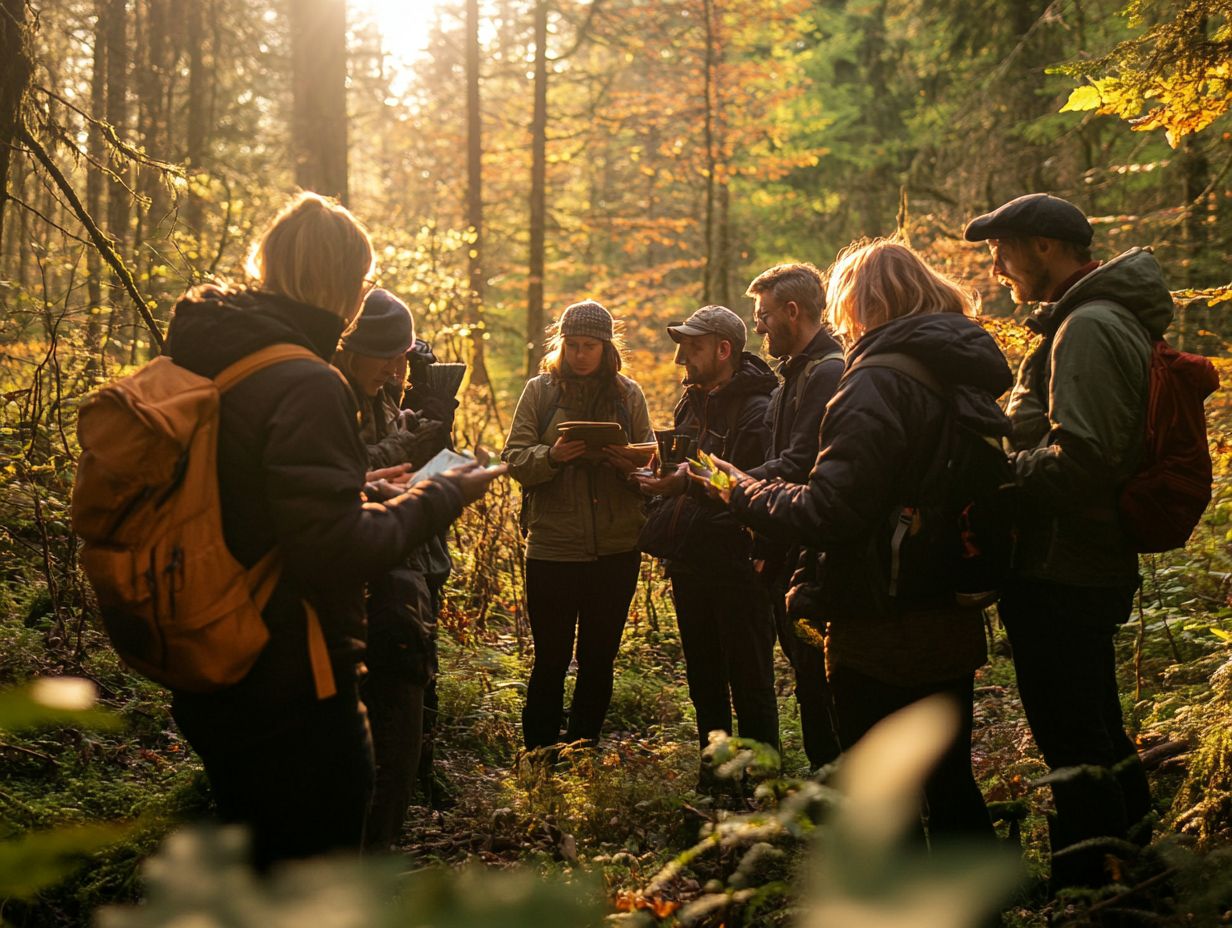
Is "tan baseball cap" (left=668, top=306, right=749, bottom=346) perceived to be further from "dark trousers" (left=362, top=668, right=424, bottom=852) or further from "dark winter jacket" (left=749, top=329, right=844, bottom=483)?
"dark trousers" (left=362, top=668, right=424, bottom=852)

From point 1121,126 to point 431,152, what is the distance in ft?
53.0

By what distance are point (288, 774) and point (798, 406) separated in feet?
8.62

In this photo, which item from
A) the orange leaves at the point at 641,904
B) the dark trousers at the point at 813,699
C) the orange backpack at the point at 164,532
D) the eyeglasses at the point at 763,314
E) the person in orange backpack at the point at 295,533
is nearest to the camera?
the orange leaves at the point at 641,904

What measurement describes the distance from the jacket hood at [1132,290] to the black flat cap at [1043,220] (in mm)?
171

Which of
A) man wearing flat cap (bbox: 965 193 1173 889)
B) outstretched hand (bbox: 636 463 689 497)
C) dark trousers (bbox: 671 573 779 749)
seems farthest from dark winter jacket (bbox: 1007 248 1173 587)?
dark trousers (bbox: 671 573 779 749)

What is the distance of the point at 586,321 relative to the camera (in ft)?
16.8

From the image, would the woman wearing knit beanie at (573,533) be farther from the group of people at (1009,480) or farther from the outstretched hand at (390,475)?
the outstretched hand at (390,475)

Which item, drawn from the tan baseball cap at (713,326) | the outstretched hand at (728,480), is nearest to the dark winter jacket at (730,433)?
the tan baseball cap at (713,326)

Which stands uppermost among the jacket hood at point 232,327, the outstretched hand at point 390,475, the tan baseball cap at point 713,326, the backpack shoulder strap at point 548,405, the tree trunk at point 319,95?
the tree trunk at point 319,95

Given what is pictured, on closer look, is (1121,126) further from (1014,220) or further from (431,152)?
(431,152)

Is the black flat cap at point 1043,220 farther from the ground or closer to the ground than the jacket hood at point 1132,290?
farther from the ground

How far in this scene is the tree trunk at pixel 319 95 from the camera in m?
10.1

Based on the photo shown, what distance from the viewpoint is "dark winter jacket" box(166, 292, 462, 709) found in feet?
7.26

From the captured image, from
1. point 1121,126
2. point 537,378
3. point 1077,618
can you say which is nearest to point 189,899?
point 1077,618
